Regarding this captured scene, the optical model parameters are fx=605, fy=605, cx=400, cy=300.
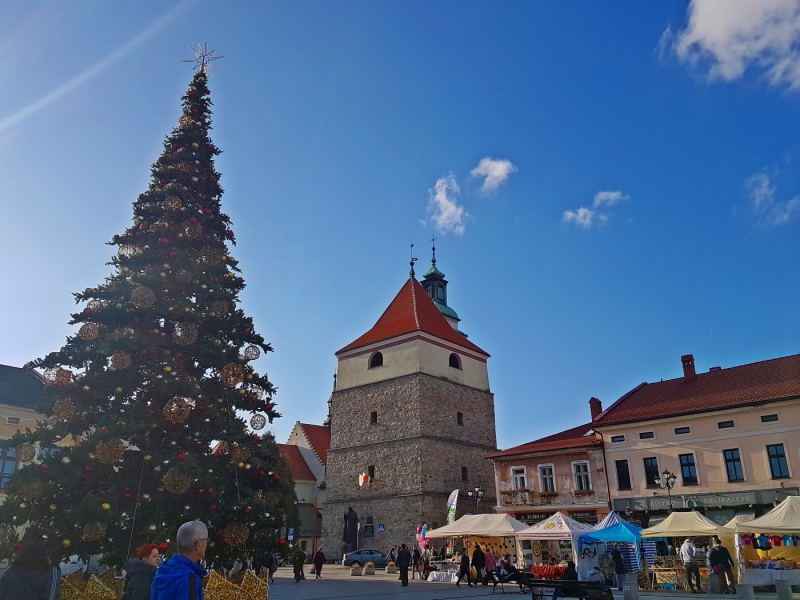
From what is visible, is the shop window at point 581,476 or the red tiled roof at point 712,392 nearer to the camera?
the red tiled roof at point 712,392

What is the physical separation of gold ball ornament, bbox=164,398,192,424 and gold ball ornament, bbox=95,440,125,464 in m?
0.83

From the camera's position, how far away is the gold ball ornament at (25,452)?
30.3ft

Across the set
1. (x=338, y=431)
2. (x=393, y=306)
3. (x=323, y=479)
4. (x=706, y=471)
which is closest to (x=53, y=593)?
(x=706, y=471)

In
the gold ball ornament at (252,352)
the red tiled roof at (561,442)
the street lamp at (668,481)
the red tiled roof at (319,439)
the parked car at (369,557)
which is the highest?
the red tiled roof at (319,439)

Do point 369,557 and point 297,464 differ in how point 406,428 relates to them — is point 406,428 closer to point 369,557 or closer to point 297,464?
point 369,557

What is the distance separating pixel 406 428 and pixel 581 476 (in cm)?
1098

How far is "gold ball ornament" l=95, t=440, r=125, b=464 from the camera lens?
916 centimetres

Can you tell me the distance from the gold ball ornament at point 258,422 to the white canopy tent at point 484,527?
1269cm

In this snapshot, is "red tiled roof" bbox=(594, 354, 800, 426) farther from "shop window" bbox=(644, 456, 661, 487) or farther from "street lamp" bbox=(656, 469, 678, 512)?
"street lamp" bbox=(656, 469, 678, 512)

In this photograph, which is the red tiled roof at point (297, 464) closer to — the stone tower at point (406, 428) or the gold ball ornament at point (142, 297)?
the stone tower at point (406, 428)

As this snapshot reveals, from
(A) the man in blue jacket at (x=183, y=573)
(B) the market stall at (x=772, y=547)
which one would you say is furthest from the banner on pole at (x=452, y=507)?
(A) the man in blue jacket at (x=183, y=573)

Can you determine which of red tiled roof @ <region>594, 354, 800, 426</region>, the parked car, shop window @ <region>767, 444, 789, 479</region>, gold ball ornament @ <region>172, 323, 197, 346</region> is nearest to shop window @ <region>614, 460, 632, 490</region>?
red tiled roof @ <region>594, 354, 800, 426</region>

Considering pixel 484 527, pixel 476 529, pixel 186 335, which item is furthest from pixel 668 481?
pixel 186 335

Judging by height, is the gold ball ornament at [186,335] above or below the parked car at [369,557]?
above
